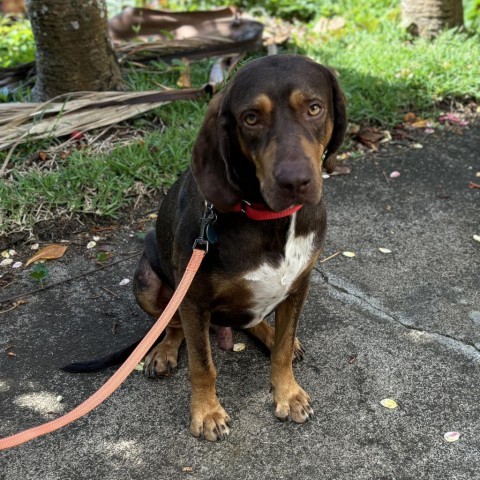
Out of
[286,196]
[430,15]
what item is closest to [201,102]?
[430,15]

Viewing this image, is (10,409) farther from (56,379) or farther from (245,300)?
(245,300)

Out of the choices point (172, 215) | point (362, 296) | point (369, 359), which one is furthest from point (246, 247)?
point (362, 296)

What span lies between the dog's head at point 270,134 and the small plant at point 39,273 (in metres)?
1.75

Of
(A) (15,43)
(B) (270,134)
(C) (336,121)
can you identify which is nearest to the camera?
(B) (270,134)

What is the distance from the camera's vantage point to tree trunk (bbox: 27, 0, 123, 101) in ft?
17.1

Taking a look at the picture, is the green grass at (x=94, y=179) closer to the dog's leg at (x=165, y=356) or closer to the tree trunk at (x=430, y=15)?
the dog's leg at (x=165, y=356)

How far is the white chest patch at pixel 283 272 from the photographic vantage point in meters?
2.84

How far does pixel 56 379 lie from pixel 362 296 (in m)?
1.78

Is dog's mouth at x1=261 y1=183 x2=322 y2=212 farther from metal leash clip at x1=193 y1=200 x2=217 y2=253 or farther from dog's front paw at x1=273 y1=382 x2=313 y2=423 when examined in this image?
dog's front paw at x1=273 y1=382 x2=313 y2=423

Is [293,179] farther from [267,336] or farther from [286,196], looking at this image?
[267,336]

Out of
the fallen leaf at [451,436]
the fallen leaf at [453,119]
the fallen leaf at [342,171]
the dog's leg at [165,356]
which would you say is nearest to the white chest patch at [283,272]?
the dog's leg at [165,356]

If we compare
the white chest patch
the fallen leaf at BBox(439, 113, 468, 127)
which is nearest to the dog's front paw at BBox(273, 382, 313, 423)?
the white chest patch

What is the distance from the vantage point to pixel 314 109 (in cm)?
258

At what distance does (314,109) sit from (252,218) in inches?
20.5
